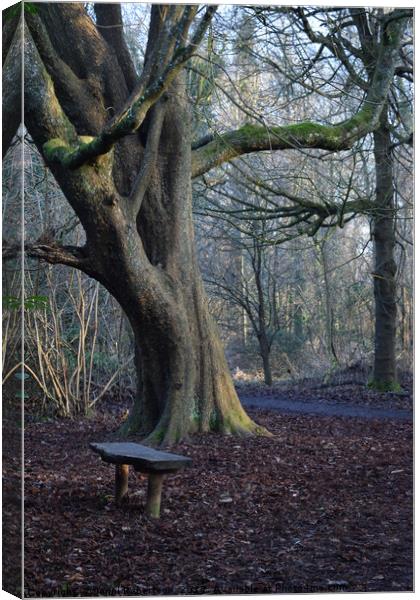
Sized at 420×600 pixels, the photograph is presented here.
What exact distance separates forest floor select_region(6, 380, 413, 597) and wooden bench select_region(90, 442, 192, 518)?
0.07 meters

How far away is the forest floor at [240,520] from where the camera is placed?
11.6 feet

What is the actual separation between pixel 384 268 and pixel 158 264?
5.48 ft

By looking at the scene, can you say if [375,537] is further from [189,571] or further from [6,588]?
[6,588]

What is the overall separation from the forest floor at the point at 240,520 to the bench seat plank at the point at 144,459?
0.86 ft

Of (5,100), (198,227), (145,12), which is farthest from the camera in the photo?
(198,227)

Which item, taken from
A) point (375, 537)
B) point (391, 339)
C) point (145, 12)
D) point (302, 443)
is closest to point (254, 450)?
point (302, 443)

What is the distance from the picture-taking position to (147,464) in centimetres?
412

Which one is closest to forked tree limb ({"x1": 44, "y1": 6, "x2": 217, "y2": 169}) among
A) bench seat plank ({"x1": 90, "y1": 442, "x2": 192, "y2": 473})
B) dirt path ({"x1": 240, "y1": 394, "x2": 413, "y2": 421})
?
bench seat plank ({"x1": 90, "y1": 442, "x2": 192, "y2": 473})

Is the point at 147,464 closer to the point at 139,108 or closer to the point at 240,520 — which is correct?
the point at 240,520

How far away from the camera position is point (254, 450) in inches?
220

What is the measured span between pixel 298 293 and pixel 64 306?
8.08 feet

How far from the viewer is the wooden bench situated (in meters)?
4.11

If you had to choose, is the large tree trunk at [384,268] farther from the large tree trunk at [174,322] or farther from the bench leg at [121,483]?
the bench leg at [121,483]

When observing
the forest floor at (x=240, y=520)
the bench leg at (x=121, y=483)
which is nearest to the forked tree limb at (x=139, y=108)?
the bench leg at (x=121, y=483)
